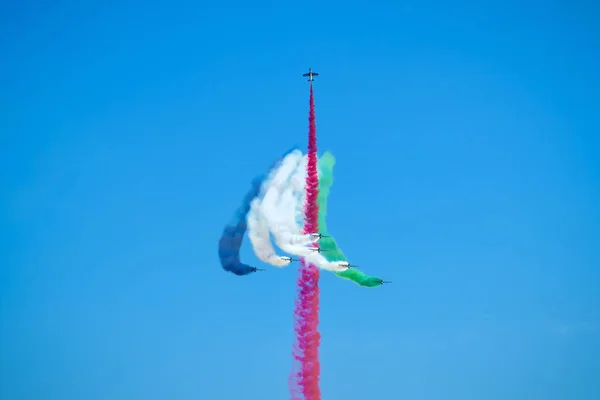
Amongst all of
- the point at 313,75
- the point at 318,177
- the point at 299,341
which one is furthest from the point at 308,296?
the point at 313,75

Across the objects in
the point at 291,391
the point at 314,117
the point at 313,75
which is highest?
the point at 313,75

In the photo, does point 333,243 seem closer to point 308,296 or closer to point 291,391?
point 308,296

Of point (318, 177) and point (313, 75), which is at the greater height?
point (313, 75)

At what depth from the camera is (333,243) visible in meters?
85.9

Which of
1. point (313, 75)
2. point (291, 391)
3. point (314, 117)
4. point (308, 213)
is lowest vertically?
point (291, 391)

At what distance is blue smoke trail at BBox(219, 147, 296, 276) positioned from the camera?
8544 cm

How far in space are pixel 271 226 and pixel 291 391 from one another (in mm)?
13517

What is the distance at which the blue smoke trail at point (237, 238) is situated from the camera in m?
85.4

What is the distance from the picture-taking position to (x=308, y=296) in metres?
85.8

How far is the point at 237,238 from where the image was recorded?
280ft

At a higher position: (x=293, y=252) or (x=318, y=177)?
(x=318, y=177)

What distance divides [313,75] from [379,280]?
18.1 metres

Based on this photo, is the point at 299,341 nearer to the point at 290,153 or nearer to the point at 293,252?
the point at 293,252

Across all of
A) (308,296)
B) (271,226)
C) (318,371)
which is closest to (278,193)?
(271,226)
